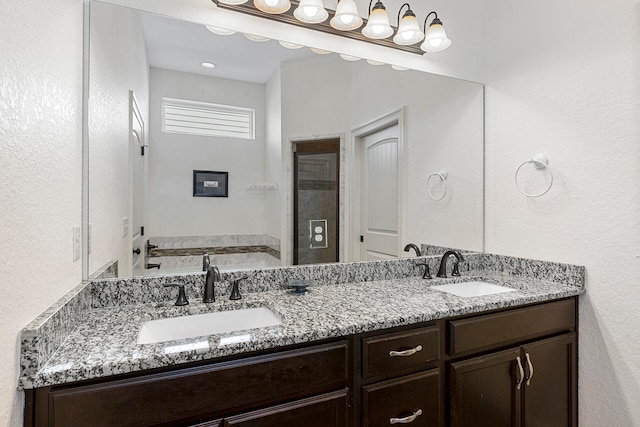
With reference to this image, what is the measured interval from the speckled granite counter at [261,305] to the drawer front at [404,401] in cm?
22

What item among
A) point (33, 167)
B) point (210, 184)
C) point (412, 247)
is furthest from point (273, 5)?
point (412, 247)

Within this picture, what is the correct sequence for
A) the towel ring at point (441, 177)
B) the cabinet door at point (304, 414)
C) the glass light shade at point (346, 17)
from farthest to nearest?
the towel ring at point (441, 177), the glass light shade at point (346, 17), the cabinet door at point (304, 414)

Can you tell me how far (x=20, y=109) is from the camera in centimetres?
77

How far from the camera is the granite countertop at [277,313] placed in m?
0.88

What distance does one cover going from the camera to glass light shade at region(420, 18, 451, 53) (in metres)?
1.88

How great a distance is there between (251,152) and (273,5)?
2.16ft

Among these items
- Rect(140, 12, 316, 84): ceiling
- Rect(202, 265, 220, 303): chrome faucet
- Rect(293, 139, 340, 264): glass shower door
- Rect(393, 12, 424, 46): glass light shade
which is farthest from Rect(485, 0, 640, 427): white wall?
Rect(202, 265, 220, 303): chrome faucet

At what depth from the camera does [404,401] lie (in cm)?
124

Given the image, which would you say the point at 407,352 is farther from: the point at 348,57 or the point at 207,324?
the point at 348,57

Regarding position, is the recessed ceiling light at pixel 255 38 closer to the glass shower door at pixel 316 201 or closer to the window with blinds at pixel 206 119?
the window with blinds at pixel 206 119

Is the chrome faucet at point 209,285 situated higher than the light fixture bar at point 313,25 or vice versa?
the light fixture bar at point 313,25

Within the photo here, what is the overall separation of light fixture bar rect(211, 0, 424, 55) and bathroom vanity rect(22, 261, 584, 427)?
128cm

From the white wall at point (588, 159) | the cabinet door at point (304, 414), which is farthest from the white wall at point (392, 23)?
the cabinet door at point (304, 414)

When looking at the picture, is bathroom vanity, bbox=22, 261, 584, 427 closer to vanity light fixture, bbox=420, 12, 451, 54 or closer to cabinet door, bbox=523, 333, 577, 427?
cabinet door, bbox=523, 333, 577, 427
